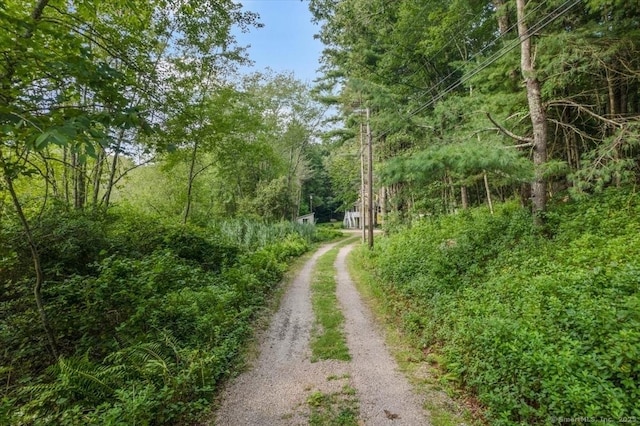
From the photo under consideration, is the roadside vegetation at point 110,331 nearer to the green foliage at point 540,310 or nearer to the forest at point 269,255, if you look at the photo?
the forest at point 269,255

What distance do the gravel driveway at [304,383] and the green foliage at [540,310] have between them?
0.76 m

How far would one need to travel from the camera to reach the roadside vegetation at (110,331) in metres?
3.03

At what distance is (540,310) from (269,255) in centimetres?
868

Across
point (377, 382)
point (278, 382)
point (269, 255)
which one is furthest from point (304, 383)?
point (269, 255)

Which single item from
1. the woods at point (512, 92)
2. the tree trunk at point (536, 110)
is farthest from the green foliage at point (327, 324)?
the tree trunk at point (536, 110)

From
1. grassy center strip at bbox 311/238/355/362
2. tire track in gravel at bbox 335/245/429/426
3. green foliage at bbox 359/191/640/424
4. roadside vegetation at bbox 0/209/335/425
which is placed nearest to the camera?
green foliage at bbox 359/191/640/424

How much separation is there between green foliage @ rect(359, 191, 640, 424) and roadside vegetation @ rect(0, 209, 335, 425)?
326 cm

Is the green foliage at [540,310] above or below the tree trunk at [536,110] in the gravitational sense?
below

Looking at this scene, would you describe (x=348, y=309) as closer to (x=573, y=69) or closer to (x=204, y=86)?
(x=573, y=69)

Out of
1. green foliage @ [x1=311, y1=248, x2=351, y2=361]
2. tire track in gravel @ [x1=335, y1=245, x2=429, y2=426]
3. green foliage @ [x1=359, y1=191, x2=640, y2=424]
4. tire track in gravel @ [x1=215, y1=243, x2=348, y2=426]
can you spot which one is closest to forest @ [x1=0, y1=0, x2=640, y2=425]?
green foliage @ [x1=359, y1=191, x2=640, y2=424]

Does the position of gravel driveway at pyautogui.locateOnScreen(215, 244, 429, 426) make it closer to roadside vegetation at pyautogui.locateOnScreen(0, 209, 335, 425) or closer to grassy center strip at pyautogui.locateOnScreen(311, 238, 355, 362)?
grassy center strip at pyautogui.locateOnScreen(311, 238, 355, 362)

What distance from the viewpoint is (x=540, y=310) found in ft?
11.8

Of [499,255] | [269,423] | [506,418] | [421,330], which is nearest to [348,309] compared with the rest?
[421,330]

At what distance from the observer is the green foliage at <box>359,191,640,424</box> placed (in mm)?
2602
